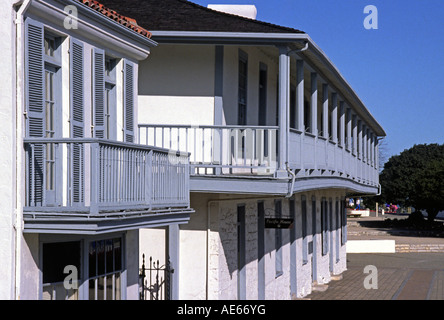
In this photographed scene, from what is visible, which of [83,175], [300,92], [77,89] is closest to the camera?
[83,175]

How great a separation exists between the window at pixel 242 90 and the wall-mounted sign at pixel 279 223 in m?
1.95

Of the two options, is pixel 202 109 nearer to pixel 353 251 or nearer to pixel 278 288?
pixel 278 288

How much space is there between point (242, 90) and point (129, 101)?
4.36 metres

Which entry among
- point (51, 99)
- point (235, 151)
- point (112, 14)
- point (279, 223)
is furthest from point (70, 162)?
point (279, 223)

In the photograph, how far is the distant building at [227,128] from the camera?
1245 cm

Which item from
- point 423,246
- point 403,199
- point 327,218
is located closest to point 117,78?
point 327,218

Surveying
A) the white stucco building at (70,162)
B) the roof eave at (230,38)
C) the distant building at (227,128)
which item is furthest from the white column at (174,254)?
the roof eave at (230,38)

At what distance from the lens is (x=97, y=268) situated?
9820mm

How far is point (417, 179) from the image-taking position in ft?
196

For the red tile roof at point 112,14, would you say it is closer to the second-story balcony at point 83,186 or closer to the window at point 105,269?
the second-story balcony at point 83,186

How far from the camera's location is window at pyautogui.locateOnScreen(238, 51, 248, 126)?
1484 centimetres

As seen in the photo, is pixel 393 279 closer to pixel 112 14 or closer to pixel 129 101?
pixel 129 101

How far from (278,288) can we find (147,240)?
18.5ft

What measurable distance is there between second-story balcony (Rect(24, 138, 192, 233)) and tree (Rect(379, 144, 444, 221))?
5176cm
